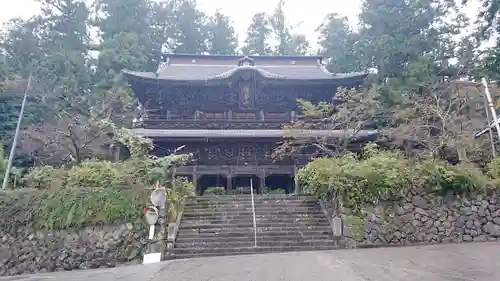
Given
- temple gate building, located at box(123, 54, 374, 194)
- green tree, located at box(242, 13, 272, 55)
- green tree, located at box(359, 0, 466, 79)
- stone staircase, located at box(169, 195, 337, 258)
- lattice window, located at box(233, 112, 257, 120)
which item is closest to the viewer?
stone staircase, located at box(169, 195, 337, 258)

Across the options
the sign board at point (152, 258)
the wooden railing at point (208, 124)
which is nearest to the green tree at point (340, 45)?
the wooden railing at point (208, 124)

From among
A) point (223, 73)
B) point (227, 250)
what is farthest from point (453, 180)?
point (223, 73)

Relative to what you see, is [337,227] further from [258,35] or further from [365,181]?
[258,35]

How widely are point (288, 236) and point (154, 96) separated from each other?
12.6 metres

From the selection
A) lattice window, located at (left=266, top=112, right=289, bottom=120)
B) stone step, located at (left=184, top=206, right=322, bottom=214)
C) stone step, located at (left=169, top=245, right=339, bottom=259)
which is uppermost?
lattice window, located at (left=266, top=112, right=289, bottom=120)

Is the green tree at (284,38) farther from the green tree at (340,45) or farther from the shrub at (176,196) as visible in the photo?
the shrub at (176,196)

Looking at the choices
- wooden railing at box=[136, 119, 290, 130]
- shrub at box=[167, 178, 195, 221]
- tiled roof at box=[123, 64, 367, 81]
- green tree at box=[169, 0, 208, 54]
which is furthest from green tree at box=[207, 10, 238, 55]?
shrub at box=[167, 178, 195, 221]

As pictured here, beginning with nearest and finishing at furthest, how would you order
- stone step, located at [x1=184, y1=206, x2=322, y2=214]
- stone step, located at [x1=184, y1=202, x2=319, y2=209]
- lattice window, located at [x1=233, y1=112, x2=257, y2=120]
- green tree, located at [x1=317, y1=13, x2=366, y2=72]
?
stone step, located at [x1=184, y1=206, x2=322, y2=214] → stone step, located at [x1=184, y1=202, x2=319, y2=209] → lattice window, located at [x1=233, y1=112, x2=257, y2=120] → green tree, located at [x1=317, y1=13, x2=366, y2=72]

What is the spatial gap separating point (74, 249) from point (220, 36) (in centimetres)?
3169

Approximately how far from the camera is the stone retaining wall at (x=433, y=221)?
38.8 ft

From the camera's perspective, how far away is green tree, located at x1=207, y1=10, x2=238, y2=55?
39.4 meters

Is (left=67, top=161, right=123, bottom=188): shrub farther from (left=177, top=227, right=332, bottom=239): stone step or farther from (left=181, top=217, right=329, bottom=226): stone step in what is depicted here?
(left=177, top=227, right=332, bottom=239): stone step

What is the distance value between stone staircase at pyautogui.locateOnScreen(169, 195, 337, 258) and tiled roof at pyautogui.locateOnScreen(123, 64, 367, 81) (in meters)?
7.90

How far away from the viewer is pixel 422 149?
1769 centimetres
